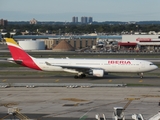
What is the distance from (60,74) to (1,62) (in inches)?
962

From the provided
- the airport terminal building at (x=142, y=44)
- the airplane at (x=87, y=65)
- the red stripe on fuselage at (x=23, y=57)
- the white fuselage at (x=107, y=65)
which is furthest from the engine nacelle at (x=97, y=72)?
the airport terminal building at (x=142, y=44)

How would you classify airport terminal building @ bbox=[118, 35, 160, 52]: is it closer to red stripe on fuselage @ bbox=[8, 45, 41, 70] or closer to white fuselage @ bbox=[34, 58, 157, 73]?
white fuselage @ bbox=[34, 58, 157, 73]

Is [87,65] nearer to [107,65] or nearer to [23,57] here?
[107,65]

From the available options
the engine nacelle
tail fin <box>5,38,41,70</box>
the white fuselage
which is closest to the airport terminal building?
the white fuselage

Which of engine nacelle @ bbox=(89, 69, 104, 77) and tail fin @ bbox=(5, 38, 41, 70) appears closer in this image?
engine nacelle @ bbox=(89, 69, 104, 77)

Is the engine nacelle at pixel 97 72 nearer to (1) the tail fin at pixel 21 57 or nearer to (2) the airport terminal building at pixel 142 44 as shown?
(1) the tail fin at pixel 21 57

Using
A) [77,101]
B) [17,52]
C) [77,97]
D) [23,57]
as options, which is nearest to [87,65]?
[23,57]

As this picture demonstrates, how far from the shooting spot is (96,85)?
5106 centimetres

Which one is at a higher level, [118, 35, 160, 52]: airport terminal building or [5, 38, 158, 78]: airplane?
[5, 38, 158, 78]: airplane

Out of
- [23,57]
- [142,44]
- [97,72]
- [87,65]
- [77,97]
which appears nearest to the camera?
[77,97]

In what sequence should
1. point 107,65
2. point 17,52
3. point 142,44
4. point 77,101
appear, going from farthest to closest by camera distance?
1. point 142,44
2. point 17,52
3. point 107,65
4. point 77,101

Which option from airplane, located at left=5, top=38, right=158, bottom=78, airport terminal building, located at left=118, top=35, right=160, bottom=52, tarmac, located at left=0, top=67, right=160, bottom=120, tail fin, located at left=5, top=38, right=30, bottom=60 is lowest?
airport terminal building, located at left=118, top=35, right=160, bottom=52

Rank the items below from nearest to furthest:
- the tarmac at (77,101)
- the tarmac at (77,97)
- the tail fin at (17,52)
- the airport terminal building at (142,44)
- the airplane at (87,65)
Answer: the tarmac at (77,101) < the tarmac at (77,97) < the airplane at (87,65) < the tail fin at (17,52) < the airport terminal building at (142,44)

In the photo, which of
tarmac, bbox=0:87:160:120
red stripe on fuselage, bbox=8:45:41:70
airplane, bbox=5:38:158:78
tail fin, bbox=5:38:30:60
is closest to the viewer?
tarmac, bbox=0:87:160:120
